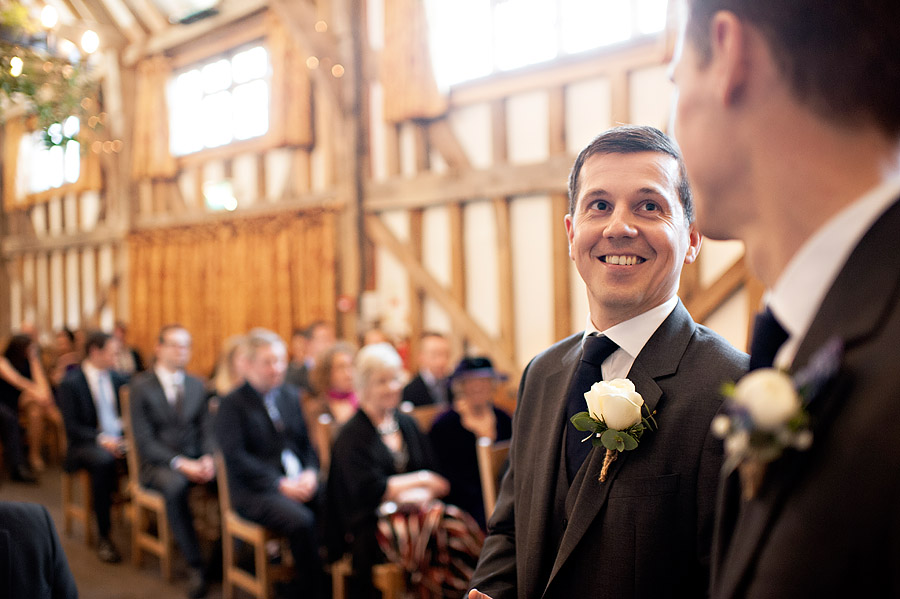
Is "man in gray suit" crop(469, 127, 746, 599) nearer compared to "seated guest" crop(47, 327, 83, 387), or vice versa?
"man in gray suit" crop(469, 127, 746, 599)

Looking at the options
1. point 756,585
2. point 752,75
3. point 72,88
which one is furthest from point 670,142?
point 72,88

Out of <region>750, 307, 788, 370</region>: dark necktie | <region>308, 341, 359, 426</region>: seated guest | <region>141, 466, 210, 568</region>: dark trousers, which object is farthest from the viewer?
<region>308, 341, 359, 426</region>: seated guest

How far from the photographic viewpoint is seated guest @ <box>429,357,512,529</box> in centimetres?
406

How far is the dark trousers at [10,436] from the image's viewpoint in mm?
7578

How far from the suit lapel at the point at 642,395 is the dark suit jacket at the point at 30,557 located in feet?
4.54

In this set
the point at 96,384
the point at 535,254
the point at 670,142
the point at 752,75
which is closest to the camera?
the point at 752,75

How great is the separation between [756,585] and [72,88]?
129 inches

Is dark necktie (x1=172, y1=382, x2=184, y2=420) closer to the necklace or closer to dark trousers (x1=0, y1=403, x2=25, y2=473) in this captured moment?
the necklace

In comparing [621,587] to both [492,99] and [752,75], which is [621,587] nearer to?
[752,75]

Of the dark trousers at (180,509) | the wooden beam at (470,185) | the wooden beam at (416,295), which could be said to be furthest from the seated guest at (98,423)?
the wooden beam at (470,185)

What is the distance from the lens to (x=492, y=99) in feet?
22.7

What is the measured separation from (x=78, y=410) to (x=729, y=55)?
621 cm

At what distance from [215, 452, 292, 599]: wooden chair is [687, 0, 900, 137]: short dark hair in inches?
162

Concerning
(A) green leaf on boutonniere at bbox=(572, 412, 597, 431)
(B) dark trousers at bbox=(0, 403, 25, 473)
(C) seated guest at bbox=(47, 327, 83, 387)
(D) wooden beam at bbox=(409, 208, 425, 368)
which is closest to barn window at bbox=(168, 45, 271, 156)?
(D) wooden beam at bbox=(409, 208, 425, 368)
